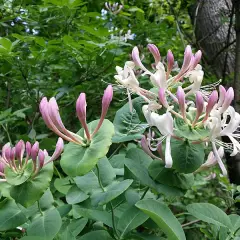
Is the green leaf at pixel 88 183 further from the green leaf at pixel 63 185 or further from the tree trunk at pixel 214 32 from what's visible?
the tree trunk at pixel 214 32

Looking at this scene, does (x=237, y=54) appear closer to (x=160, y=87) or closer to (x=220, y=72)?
(x=220, y=72)

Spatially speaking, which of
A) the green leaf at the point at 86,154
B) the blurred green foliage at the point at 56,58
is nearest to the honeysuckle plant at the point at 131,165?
the green leaf at the point at 86,154

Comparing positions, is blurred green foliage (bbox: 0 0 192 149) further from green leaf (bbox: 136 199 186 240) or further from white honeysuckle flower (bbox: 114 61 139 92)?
green leaf (bbox: 136 199 186 240)

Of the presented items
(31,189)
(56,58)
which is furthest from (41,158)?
(56,58)

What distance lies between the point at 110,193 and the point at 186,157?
6.1 inches

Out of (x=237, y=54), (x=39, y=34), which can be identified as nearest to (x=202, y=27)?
(x=237, y=54)

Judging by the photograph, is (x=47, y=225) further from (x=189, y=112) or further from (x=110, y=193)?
(x=189, y=112)

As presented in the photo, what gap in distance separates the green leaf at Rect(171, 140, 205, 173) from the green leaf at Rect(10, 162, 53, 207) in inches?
9.1

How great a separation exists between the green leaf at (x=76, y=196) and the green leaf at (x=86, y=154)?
14 centimetres

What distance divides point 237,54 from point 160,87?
0.94m

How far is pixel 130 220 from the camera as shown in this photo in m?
0.72

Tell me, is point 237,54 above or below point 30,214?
above

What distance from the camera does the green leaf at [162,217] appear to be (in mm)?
634

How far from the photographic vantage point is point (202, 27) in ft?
7.11
